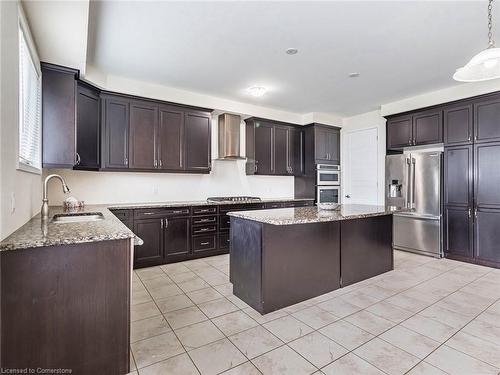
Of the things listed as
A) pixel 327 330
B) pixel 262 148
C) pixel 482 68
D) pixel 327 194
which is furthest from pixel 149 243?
pixel 482 68

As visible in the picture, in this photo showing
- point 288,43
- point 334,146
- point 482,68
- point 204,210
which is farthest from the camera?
point 334,146

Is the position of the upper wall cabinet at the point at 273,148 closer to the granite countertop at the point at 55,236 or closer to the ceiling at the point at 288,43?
the ceiling at the point at 288,43

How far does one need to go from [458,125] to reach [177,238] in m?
4.73

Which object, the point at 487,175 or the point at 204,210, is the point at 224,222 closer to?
the point at 204,210

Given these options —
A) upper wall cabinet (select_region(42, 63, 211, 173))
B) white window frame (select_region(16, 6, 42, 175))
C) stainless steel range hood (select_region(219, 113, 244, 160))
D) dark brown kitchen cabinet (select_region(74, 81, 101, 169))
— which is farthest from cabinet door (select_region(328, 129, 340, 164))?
white window frame (select_region(16, 6, 42, 175))

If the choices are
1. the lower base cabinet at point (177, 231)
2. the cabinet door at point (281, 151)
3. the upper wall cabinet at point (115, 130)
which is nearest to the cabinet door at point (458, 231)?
the cabinet door at point (281, 151)

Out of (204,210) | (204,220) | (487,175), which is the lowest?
(204,220)

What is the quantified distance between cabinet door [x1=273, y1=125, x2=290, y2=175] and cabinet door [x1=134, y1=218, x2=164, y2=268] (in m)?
Answer: 2.71

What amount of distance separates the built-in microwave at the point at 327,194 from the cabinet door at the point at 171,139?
301 centimetres

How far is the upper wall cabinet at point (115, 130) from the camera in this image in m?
2.93

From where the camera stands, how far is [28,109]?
2350mm

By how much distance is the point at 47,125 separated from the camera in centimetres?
289

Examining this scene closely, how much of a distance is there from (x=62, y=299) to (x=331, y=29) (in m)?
3.14

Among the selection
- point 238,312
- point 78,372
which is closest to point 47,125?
point 78,372
